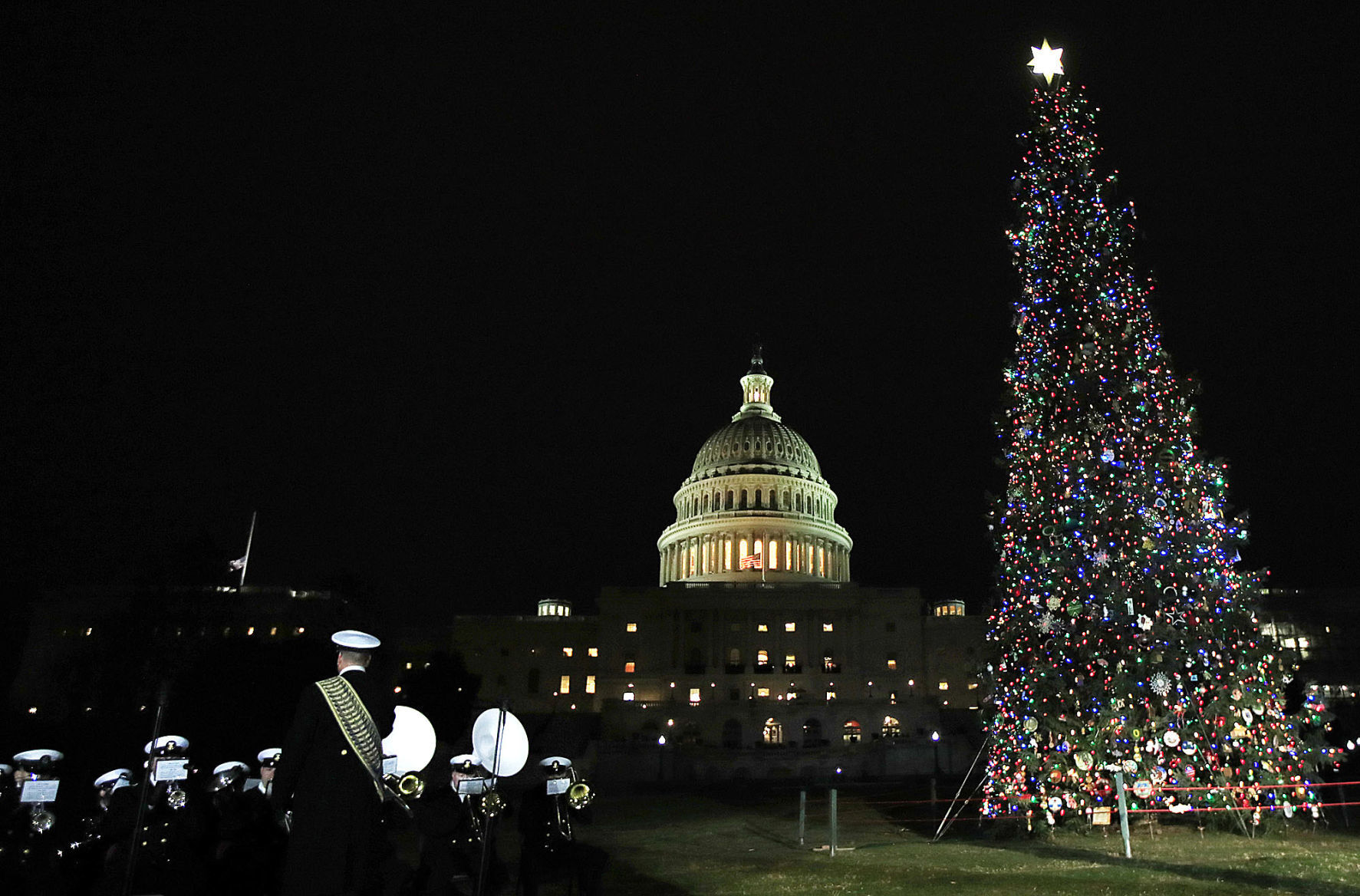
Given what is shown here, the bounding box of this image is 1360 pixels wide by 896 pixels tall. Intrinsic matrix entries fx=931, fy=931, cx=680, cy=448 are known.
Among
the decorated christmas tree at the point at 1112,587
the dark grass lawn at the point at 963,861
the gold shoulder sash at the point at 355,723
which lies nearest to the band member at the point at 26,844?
the gold shoulder sash at the point at 355,723

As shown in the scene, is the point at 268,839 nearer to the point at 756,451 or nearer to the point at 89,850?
the point at 89,850

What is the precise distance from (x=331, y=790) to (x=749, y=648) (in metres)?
85.7

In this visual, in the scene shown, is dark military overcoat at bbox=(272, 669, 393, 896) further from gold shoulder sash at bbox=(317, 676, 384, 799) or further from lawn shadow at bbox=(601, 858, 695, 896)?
lawn shadow at bbox=(601, 858, 695, 896)

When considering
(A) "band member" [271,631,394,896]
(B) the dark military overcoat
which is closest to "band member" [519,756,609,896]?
(A) "band member" [271,631,394,896]

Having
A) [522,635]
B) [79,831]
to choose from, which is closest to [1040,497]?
[79,831]

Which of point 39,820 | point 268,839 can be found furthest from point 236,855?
point 39,820

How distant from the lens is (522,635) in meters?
99.5

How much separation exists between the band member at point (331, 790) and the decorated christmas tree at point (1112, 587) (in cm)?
1610

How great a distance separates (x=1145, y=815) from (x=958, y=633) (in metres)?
76.2

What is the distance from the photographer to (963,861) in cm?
1703

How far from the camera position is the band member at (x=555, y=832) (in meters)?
12.6

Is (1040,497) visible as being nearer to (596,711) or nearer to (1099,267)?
(1099,267)

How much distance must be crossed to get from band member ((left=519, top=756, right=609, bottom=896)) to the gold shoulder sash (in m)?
5.09

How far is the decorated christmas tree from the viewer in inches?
760
